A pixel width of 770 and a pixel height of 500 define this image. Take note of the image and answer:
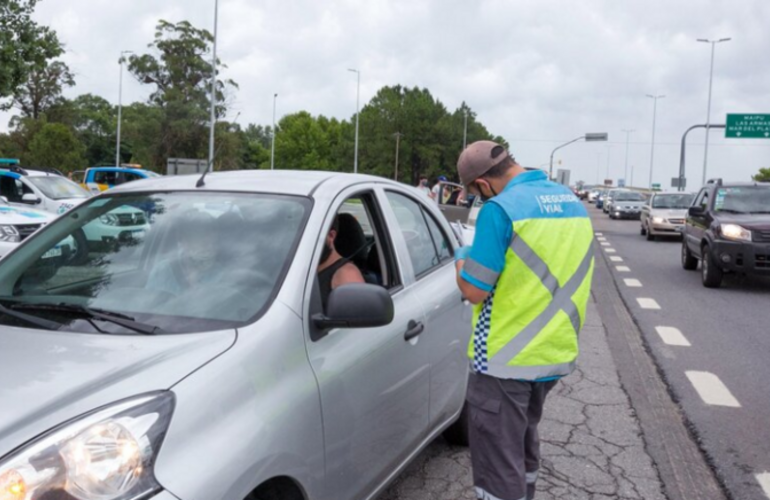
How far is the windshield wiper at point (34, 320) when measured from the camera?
255cm

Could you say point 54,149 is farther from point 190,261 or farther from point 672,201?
point 190,261

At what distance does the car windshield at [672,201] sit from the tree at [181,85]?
54698 mm

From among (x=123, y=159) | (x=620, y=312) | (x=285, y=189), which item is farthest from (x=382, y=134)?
(x=285, y=189)

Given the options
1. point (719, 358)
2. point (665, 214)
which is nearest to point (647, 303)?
point (719, 358)

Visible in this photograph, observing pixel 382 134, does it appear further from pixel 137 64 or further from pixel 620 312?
pixel 620 312

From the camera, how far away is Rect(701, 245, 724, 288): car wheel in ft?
39.0

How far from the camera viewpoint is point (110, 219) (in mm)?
3412

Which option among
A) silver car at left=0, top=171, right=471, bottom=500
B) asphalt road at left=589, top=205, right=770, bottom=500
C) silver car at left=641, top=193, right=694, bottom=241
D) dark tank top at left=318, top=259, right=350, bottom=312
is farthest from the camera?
silver car at left=641, top=193, right=694, bottom=241

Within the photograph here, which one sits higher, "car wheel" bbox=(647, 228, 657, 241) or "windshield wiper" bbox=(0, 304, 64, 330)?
"windshield wiper" bbox=(0, 304, 64, 330)

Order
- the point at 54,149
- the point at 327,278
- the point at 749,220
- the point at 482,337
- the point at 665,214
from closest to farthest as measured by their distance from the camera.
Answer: the point at 482,337, the point at 327,278, the point at 749,220, the point at 665,214, the point at 54,149

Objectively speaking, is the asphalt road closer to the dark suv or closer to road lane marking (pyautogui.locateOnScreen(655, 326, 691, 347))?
road lane marking (pyautogui.locateOnScreen(655, 326, 691, 347))

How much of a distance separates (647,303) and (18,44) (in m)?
15.6

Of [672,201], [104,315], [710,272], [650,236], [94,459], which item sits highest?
[672,201]

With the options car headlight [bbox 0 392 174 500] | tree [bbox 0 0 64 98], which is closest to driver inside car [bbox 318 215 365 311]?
car headlight [bbox 0 392 174 500]
